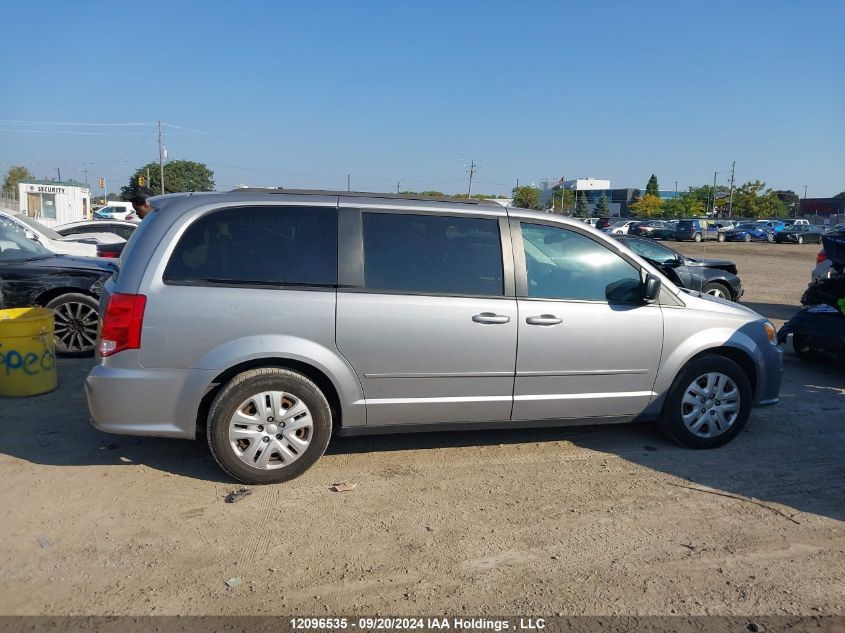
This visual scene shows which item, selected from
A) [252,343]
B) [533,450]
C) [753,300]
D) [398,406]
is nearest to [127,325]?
[252,343]

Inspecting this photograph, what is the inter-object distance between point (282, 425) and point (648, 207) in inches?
3802

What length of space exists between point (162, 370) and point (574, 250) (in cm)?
293

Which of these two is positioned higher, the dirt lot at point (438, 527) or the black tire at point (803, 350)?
the black tire at point (803, 350)

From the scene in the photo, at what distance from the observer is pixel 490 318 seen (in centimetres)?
466

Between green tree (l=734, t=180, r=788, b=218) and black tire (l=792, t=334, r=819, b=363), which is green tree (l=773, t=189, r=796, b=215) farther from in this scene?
black tire (l=792, t=334, r=819, b=363)

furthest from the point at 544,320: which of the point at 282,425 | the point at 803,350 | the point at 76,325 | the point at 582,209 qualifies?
the point at 582,209

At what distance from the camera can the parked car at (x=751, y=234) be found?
49700 millimetres

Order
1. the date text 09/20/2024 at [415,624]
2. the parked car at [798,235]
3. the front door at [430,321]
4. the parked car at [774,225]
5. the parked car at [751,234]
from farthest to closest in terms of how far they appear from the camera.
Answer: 1. the parked car at [751,234]
2. the parked car at [774,225]
3. the parked car at [798,235]
4. the front door at [430,321]
5. the date text 09/20/2024 at [415,624]

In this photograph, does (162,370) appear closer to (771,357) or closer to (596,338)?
(596,338)

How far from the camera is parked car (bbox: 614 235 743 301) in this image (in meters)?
12.4

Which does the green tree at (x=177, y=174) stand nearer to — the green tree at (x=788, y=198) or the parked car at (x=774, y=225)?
the parked car at (x=774, y=225)

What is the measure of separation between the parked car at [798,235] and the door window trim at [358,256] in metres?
49.6

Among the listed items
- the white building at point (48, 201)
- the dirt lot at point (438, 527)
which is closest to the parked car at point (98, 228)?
the dirt lot at point (438, 527)

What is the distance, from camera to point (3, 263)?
7.91 metres
